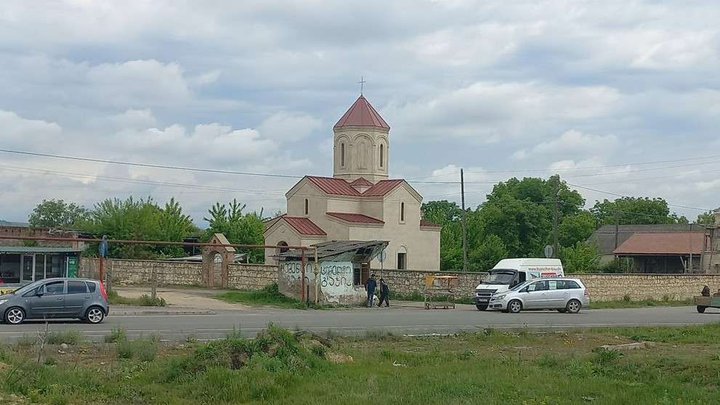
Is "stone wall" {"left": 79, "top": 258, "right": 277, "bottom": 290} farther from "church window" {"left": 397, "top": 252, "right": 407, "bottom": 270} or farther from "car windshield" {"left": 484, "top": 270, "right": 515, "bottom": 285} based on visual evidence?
"car windshield" {"left": 484, "top": 270, "right": 515, "bottom": 285}

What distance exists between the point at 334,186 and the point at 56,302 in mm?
37585

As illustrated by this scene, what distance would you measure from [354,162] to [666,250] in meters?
35.5

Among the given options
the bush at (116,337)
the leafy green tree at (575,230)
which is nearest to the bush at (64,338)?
the bush at (116,337)

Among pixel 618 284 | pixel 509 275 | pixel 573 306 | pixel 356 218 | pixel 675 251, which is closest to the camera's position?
pixel 573 306

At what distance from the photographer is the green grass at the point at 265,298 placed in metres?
44.1

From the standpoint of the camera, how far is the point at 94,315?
97.0ft

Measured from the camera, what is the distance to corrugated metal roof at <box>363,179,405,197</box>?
65.3m

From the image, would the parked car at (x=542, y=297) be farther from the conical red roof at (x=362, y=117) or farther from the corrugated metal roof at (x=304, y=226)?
the conical red roof at (x=362, y=117)

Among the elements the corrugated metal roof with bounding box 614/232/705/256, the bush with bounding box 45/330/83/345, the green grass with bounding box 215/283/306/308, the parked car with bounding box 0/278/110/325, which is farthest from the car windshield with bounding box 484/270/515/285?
the corrugated metal roof with bounding box 614/232/705/256

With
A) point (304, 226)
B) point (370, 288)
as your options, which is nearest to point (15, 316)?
point (370, 288)

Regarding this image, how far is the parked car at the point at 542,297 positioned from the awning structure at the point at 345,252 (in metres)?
7.24

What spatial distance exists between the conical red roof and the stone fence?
53.6 ft

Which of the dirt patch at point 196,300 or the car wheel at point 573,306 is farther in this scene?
the car wheel at point 573,306

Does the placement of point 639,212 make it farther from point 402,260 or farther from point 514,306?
point 514,306
